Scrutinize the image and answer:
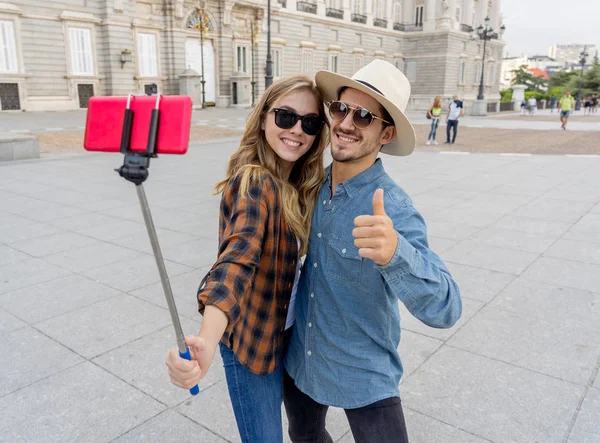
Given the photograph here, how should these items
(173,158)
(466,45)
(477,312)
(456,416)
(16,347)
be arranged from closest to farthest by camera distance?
(456,416), (16,347), (477,312), (173,158), (466,45)

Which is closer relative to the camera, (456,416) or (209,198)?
(456,416)

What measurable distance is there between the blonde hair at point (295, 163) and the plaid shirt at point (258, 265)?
0.05 m

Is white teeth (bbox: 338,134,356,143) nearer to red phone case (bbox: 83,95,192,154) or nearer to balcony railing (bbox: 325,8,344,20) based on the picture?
red phone case (bbox: 83,95,192,154)

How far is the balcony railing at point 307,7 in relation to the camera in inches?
1681

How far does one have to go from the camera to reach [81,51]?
92.7 feet

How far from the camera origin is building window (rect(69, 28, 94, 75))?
2788cm

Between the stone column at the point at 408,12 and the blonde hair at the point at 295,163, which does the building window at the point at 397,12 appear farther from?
the blonde hair at the point at 295,163

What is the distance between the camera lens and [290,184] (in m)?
1.96

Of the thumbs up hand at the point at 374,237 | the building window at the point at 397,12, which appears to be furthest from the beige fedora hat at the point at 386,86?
the building window at the point at 397,12

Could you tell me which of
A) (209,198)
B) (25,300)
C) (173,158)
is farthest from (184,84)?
(25,300)

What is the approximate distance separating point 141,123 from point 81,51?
30.7 m

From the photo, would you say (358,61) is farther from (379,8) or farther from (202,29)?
(202,29)

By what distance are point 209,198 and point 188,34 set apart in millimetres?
27936

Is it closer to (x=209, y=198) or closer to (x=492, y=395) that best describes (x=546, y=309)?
(x=492, y=395)
